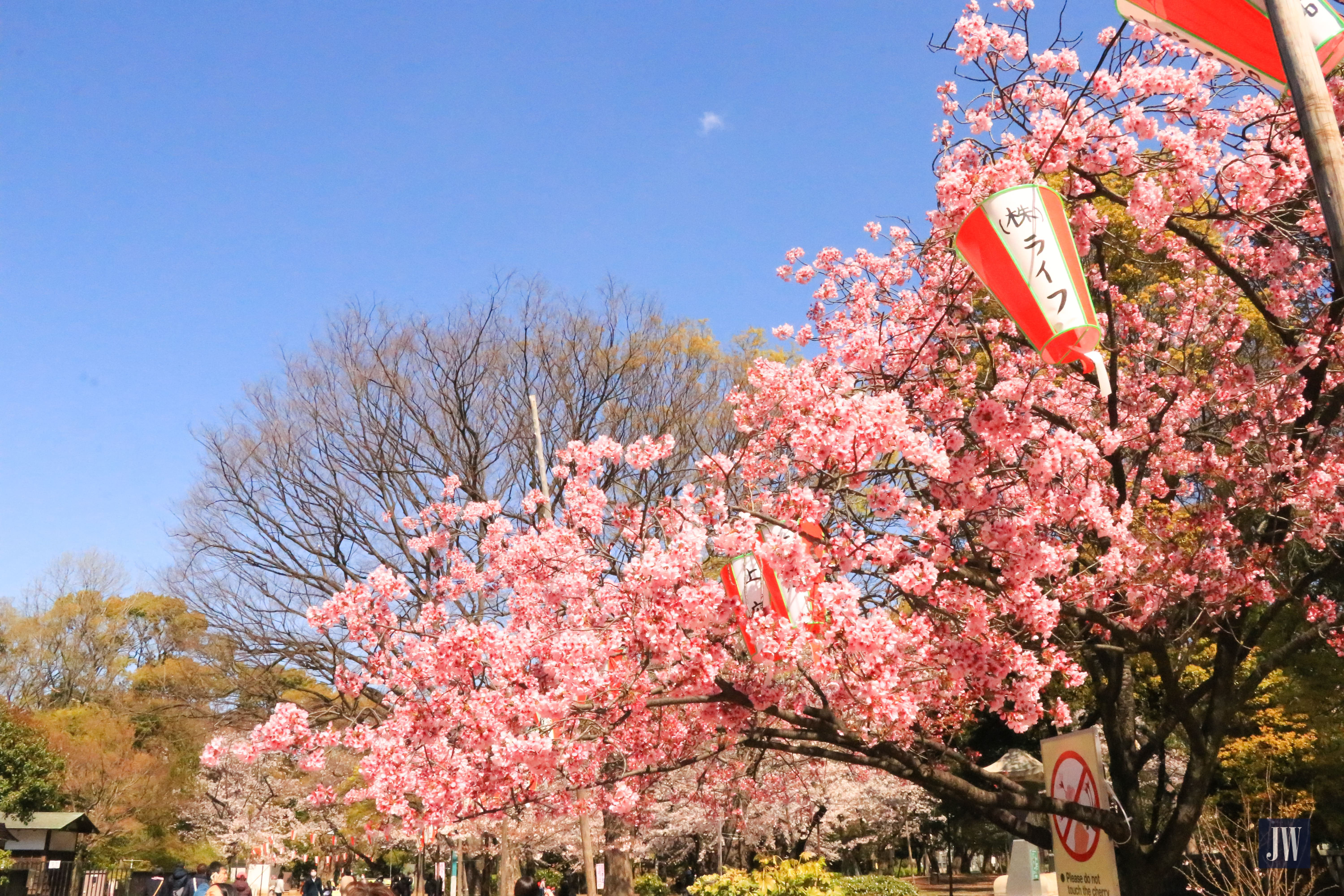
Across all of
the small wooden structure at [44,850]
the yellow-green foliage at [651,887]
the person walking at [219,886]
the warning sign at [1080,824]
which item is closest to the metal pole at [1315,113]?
the warning sign at [1080,824]

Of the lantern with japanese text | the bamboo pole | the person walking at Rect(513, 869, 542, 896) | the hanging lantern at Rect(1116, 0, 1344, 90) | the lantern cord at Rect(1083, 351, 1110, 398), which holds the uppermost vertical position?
the bamboo pole

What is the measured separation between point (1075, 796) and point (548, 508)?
9272 mm

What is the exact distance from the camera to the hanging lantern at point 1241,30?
528 centimetres

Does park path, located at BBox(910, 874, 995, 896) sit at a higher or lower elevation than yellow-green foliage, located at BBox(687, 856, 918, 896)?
lower

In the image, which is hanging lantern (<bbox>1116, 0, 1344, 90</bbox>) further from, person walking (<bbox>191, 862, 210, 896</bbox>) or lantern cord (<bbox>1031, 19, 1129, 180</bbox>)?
person walking (<bbox>191, 862, 210, 896</bbox>)

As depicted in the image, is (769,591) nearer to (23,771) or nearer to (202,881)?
(202,881)

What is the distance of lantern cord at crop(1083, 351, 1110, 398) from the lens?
5656 mm

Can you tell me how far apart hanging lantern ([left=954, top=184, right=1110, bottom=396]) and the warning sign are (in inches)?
102

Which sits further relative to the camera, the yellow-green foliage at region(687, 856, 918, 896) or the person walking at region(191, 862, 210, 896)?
the yellow-green foliage at region(687, 856, 918, 896)

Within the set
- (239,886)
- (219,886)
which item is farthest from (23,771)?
(219,886)

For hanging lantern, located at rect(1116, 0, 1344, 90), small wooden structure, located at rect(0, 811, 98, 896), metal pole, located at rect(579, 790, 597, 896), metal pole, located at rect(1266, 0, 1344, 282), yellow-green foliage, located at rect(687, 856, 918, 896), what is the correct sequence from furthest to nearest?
small wooden structure, located at rect(0, 811, 98, 896), metal pole, located at rect(579, 790, 597, 896), yellow-green foliage, located at rect(687, 856, 918, 896), hanging lantern, located at rect(1116, 0, 1344, 90), metal pole, located at rect(1266, 0, 1344, 282)

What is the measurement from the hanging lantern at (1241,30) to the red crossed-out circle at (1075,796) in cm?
447

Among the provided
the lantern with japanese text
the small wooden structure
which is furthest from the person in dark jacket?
the small wooden structure

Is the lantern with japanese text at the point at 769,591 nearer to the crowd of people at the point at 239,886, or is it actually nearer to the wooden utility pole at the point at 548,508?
the crowd of people at the point at 239,886
